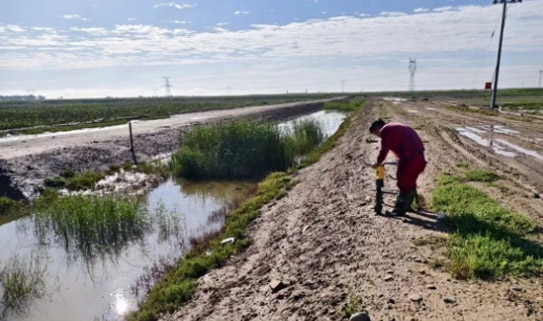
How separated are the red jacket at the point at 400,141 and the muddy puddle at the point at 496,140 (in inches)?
380

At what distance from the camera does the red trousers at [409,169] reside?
7.54 m

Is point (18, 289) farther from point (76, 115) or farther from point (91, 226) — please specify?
point (76, 115)

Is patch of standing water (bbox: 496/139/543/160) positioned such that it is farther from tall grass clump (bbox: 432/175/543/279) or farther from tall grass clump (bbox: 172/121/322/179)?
tall grass clump (bbox: 172/121/322/179)

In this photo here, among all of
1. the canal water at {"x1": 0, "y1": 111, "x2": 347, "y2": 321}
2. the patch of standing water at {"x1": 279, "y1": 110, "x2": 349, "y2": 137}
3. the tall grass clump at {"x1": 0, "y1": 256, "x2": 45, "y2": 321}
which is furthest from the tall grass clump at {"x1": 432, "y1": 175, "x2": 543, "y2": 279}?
the patch of standing water at {"x1": 279, "y1": 110, "x2": 349, "y2": 137}

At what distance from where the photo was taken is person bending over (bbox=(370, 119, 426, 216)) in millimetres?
7465

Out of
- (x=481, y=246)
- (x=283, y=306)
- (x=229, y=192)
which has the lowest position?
(x=229, y=192)

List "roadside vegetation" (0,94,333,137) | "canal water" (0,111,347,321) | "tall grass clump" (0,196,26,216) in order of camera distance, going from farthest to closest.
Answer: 1. "roadside vegetation" (0,94,333,137)
2. "tall grass clump" (0,196,26,216)
3. "canal water" (0,111,347,321)

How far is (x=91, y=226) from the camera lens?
35.5 ft

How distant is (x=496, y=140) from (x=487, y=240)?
16.2 meters

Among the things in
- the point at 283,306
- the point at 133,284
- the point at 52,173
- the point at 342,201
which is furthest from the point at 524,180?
the point at 52,173

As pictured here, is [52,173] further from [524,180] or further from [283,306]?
[524,180]

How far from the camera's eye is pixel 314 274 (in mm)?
6375

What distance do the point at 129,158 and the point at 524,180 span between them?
19.2m

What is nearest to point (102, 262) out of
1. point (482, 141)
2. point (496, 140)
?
point (482, 141)
